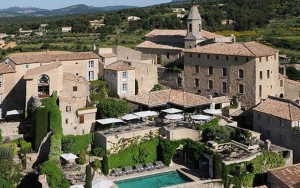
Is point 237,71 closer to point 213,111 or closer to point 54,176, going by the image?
point 213,111

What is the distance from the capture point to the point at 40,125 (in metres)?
41.2

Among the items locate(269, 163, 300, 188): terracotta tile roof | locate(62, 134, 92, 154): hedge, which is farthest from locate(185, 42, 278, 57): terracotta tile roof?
locate(62, 134, 92, 154): hedge

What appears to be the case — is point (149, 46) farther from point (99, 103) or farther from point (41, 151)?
point (41, 151)

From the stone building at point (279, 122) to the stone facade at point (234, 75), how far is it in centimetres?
248

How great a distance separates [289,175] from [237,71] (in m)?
16.4

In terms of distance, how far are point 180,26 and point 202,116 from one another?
6433 centimetres

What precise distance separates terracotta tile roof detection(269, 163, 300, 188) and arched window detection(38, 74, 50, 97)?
71.7 feet

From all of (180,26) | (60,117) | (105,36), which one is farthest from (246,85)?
(105,36)

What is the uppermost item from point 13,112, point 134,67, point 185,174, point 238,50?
point 238,50

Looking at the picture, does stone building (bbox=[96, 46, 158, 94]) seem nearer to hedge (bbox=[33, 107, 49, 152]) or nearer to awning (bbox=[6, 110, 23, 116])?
awning (bbox=[6, 110, 23, 116])

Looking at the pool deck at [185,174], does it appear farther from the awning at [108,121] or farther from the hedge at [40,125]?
the hedge at [40,125]

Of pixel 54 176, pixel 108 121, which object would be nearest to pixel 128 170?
pixel 108 121

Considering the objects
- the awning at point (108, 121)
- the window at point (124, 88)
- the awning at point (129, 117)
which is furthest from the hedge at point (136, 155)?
the window at point (124, 88)

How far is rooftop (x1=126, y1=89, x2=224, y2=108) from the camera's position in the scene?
47.7 meters
